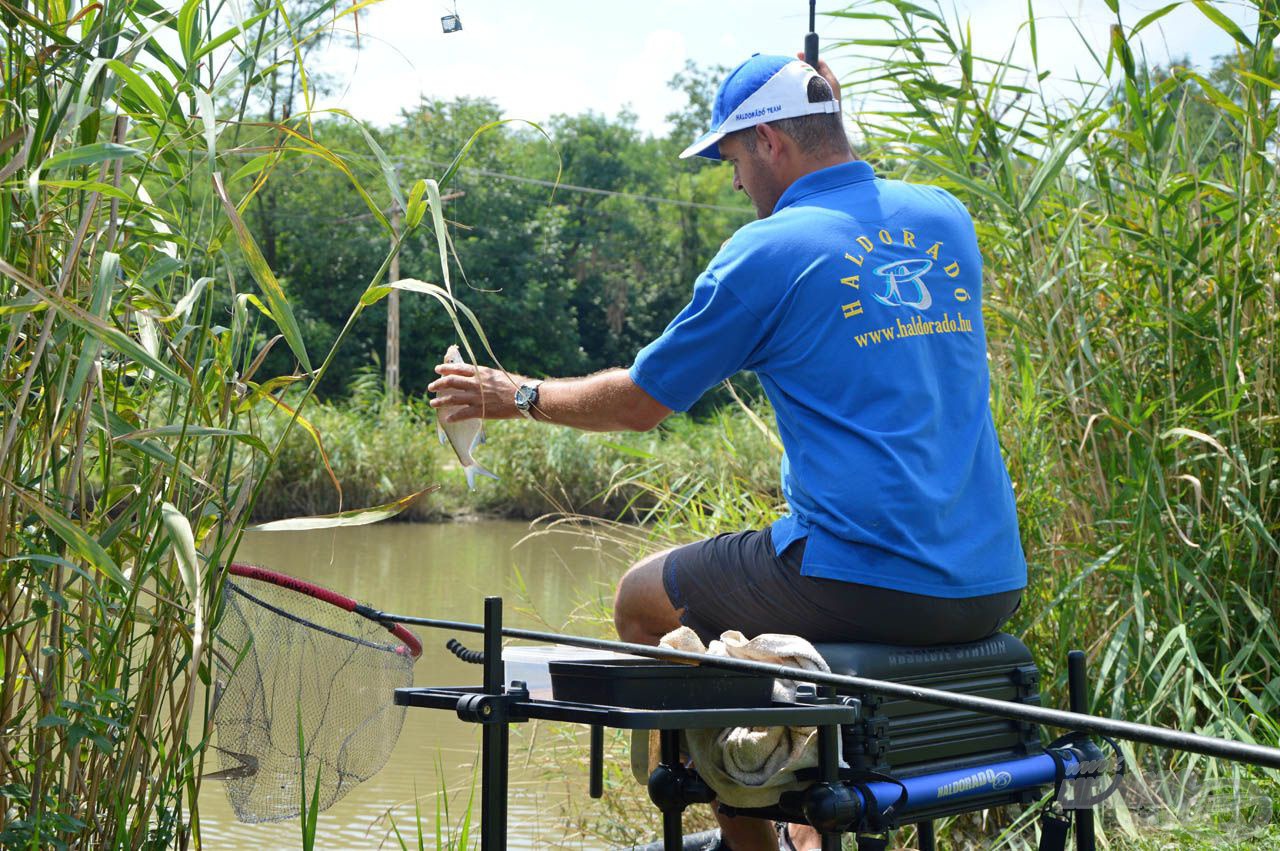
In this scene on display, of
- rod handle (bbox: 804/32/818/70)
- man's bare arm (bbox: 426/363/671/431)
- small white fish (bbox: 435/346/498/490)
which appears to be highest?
rod handle (bbox: 804/32/818/70)

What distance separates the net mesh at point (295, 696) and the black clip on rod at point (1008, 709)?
17.3 inches

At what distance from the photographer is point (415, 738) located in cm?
562

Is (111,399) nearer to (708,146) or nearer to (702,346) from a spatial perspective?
(702,346)

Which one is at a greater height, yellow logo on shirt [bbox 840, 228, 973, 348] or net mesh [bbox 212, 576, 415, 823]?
yellow logo on shirt [bbox 840, 228, 973, 348]

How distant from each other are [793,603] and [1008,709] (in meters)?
0.90

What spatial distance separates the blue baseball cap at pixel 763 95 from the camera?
100.0 inches

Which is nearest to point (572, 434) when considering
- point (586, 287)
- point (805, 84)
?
point (805, 84)

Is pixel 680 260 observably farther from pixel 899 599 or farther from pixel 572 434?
pixel 899 599

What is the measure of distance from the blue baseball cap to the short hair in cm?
1

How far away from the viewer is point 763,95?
254 centimetres

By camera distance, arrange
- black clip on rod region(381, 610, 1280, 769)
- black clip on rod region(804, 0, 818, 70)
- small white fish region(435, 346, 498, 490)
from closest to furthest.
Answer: black clip on rod region(381, 610, 1280, 769) → small white fish region(435, 346, 498, 490) → black clip on rod region(804, 0, 818, 70)

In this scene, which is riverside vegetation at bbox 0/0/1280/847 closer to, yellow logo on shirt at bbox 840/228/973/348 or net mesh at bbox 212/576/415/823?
net mesh at bbox 212/576/415/823

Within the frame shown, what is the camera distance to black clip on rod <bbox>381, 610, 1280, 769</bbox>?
3.97ft

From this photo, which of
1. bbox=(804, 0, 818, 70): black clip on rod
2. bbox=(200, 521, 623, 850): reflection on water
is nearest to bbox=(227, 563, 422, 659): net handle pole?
bbox=(200, 521, 623, 850): reflection on water
